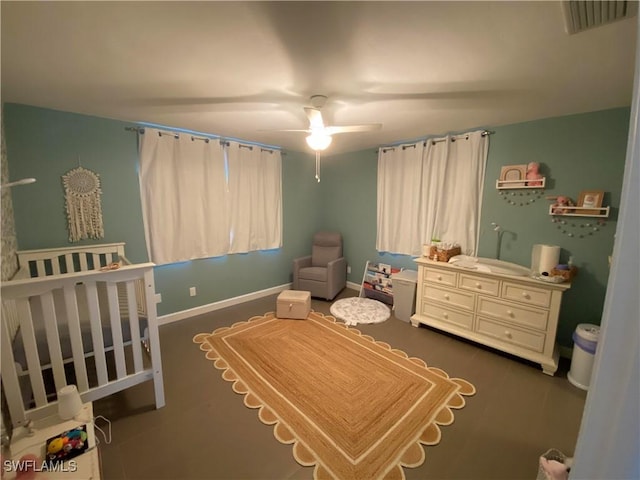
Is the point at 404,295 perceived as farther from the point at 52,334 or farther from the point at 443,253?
the point at 52,334

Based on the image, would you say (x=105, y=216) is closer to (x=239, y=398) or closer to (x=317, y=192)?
(x=239, y=398)

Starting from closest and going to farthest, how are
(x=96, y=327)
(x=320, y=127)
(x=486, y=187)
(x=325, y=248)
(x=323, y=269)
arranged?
(x=96, y=327), (x=320, y=127), (x=486, y=187), (x=323, y=269), (x=325, y=248)

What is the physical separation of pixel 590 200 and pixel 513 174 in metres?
0.65

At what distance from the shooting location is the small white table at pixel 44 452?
3.58 feet

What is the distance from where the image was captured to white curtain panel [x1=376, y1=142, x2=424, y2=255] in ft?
11.4

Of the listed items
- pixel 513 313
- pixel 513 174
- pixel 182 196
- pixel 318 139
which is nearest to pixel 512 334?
pixel 513 313

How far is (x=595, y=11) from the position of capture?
3.50ft

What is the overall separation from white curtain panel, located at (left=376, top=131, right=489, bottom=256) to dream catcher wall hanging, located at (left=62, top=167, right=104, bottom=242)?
3.42m

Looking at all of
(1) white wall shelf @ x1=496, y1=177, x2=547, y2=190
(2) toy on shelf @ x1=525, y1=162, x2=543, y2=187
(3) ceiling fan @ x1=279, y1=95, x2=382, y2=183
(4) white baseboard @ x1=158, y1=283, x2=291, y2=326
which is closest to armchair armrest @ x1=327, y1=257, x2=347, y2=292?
(4) white baseboard @ x1=158, y1=283, x2=291, y2=326

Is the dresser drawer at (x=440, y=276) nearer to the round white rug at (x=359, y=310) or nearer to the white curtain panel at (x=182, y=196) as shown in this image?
the round white rug at (x=359, y=310)

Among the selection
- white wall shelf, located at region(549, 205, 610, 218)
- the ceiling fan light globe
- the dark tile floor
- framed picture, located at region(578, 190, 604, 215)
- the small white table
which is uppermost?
the ceiling fan light globe

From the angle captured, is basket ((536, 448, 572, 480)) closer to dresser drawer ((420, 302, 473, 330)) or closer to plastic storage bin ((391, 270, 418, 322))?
dresser drawer ((420, 302, 473, 330))

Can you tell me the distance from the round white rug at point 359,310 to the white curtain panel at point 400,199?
2.73ft

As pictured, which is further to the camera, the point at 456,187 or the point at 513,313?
the point at 456,187
